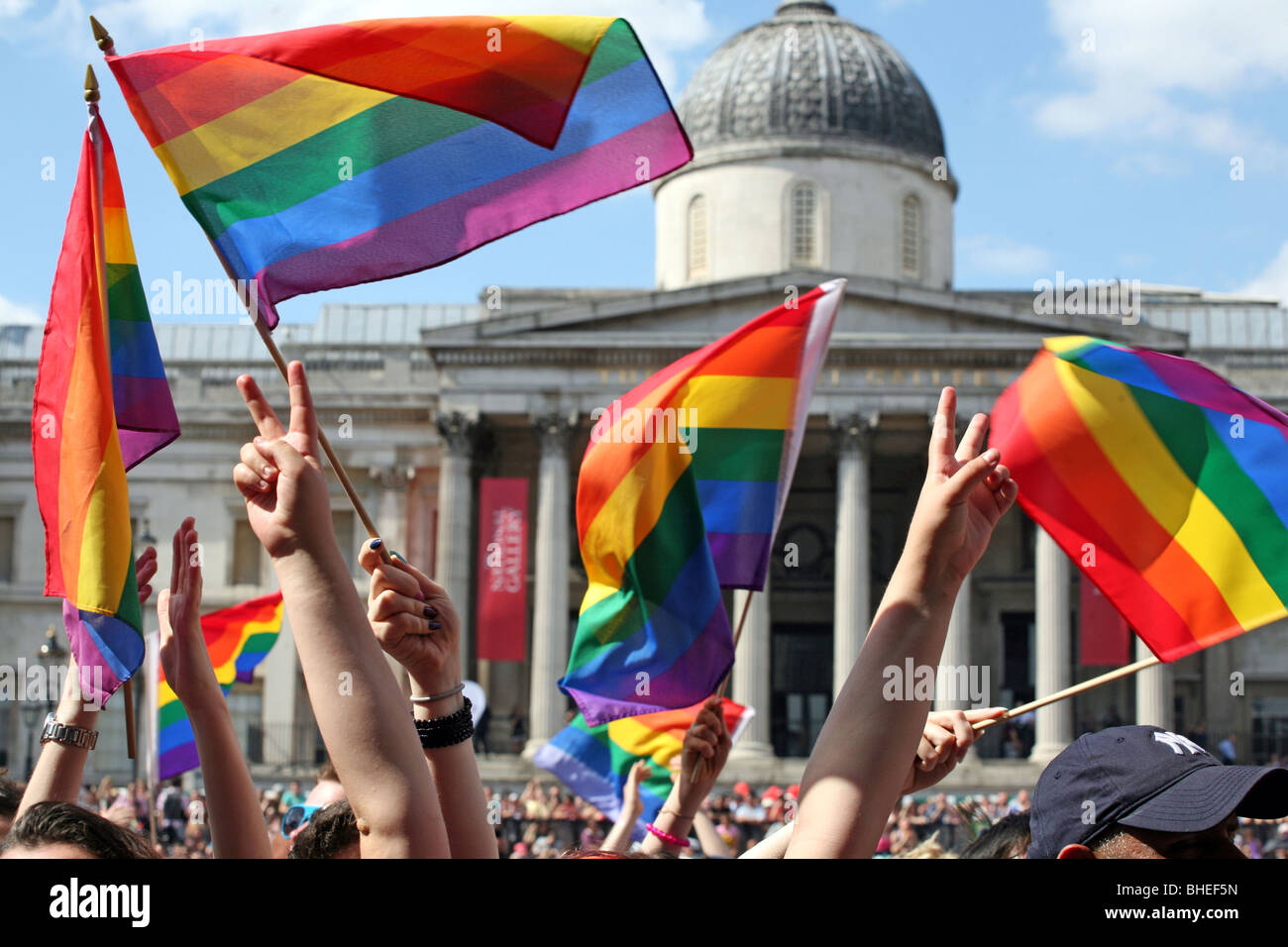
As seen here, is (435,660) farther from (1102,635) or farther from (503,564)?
(503,564)

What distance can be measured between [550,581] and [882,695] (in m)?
38.7

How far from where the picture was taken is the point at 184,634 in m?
4.48

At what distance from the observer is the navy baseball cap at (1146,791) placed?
3014 millimetres

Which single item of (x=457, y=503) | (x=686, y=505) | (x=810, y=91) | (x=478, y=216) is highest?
(x=810, y=91)

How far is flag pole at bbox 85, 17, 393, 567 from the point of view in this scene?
3982 millimetres

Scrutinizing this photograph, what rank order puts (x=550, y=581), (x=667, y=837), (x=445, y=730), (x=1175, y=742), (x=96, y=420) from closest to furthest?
(x=1175, y=742) → (x=445, y=730) → (x=96, y=420) → (x=667, y=837) → (x=550, y=581)

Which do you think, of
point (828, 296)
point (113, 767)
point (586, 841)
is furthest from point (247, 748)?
point (828, 296)

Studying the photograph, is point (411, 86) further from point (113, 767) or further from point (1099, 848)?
point (113, 767)

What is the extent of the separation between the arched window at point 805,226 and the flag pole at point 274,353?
43.1 m

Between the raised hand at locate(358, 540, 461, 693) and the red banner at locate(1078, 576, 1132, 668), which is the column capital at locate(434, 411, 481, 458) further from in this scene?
the raised hand at locate(358, 540, 461, 693)

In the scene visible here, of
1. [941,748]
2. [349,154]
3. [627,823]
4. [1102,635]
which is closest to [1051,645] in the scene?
[1102,635]

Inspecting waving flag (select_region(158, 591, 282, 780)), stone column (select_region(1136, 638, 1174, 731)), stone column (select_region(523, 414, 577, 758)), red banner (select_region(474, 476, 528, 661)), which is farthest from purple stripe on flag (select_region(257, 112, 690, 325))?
stone column (select_region(1136, 638, 1174, 731))

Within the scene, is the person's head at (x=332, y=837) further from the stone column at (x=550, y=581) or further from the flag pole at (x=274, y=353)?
the stone column at (x=550, y=581)

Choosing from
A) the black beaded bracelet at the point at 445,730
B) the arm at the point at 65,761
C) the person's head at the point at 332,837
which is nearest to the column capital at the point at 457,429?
the arm at the point at 65,761
